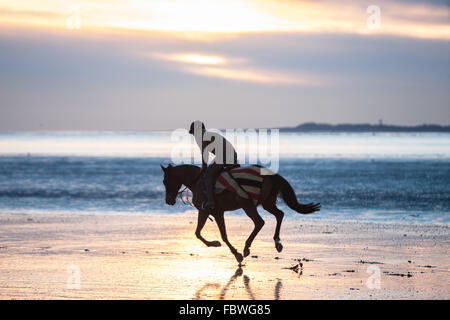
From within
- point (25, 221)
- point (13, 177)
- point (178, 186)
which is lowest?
point (13, 177)

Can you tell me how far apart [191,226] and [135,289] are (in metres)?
7.31

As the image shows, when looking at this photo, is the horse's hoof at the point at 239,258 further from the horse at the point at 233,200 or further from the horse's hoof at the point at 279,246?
the horse's hoof at the point at 279,246

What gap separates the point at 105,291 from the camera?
9.23m

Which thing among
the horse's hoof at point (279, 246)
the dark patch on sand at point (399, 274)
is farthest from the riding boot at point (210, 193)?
the dark patch on sand at point (399, 274)

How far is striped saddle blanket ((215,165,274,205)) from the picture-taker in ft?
38.4

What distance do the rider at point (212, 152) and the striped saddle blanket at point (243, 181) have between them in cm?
14

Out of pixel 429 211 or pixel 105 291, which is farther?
pixel 429 211

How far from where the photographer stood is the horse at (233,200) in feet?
38.8

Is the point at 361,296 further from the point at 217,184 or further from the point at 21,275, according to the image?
the point at 21,275

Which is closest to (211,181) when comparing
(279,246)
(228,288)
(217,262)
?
(217,262)

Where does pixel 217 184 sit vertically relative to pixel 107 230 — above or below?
above

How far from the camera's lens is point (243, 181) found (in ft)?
38.5

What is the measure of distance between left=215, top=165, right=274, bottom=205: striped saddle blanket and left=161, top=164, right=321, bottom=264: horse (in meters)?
0.08

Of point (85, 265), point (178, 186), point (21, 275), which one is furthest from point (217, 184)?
point (21, 275)
